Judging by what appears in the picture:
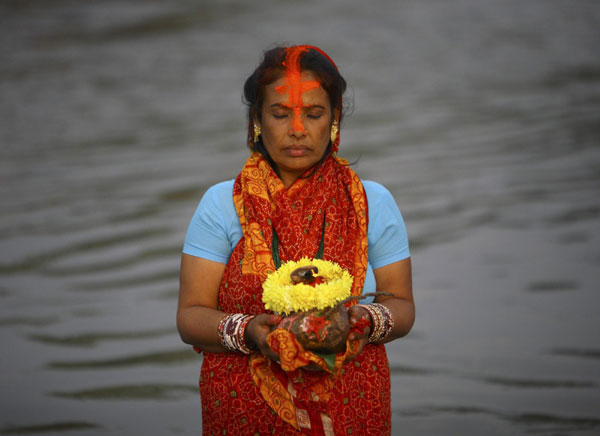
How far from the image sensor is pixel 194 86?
1200 cm

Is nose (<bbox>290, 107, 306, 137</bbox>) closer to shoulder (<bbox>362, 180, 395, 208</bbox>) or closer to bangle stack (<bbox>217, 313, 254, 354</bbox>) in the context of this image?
shoulder (<bbox>362, 180, 395, 208</bbox>)

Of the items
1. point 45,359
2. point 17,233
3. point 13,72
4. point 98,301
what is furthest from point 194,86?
point 45,359

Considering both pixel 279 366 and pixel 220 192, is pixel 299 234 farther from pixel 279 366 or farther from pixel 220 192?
pixel 279 366

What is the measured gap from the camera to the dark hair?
232 cm

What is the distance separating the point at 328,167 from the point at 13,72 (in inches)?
450

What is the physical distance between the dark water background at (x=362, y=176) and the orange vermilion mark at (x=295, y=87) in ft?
5.63

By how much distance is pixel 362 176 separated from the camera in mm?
7371

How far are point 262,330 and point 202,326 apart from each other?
23 centimetres

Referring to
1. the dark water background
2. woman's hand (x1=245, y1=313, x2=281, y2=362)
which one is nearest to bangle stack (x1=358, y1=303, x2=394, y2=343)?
woman's hand (x1=245, y1=313, x2=281, y2=362)

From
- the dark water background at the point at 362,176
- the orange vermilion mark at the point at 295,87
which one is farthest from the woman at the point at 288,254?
the dark water background at the point at 362,176

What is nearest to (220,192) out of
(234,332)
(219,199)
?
(219,199)

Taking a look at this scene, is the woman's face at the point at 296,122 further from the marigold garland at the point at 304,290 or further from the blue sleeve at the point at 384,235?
the marigold garland at the point at 304,290

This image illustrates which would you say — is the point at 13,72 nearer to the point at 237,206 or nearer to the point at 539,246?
the point at 539,246

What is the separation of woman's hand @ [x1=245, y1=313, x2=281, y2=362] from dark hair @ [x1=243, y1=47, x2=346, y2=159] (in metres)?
0.52
